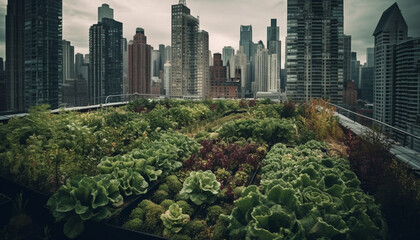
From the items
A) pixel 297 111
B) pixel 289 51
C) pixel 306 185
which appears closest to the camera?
pixel 306 185

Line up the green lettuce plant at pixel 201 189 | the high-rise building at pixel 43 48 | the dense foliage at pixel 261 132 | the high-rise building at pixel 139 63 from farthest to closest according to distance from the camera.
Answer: the high-rise building at pixel 139 63, the high-rise building at pixel 43 48, the dense foliage at pixel 261 132, the green lettuce plant at pixel 201 189

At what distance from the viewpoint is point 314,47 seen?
66.6 meters

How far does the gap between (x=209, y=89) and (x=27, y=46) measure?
87.6m

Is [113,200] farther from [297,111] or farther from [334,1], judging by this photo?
[334,1]

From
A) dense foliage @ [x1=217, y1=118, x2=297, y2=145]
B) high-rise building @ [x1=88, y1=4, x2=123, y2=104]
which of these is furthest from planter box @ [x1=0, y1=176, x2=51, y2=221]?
high-rise building @ [x1=88, y1=4, x2=123, y2=104]

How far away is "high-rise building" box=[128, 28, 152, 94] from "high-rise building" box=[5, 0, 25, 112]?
80.3 metres

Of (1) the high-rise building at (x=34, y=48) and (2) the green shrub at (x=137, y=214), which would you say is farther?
(1) the high-rise building at (x=34, y=48)

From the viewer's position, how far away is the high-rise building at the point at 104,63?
109m

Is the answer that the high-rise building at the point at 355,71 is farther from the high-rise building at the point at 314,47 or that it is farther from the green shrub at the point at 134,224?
the green shrub at the point at 134,224

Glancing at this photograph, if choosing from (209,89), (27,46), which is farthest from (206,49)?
(27,46)

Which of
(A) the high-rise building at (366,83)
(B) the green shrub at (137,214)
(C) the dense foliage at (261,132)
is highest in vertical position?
(A) the high-rise building at (366,83)

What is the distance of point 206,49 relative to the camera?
429ft

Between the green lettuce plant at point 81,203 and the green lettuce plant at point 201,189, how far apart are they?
111cm

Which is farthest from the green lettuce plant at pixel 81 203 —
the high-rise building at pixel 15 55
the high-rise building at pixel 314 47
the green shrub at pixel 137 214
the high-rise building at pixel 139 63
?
the high-rise building at pixel 139 63
